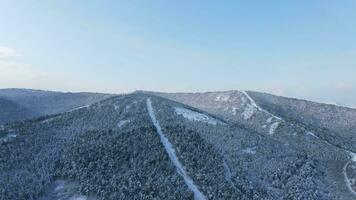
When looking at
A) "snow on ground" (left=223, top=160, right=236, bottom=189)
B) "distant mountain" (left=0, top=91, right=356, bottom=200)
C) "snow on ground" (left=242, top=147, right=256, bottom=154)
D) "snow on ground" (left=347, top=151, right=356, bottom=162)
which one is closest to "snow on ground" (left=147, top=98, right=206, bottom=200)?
"distant mountain" (left=0, top=91, right=356, bottom=200)

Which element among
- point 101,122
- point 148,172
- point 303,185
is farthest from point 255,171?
point 101,122

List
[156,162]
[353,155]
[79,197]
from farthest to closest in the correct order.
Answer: [353,155] < [156,162] < [79,197]

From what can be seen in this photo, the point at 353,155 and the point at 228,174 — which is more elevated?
the point at 228,174

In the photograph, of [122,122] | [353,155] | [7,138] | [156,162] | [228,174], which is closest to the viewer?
[156,162]

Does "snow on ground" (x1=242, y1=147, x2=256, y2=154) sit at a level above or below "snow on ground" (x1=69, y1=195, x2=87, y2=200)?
above

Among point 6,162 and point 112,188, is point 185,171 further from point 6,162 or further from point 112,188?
point 6,162

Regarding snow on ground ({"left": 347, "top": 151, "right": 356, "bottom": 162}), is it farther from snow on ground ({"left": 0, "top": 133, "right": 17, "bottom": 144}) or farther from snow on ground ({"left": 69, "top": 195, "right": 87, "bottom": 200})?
snow on ground ({"left": 0, "top": 133, "right": 17, "bottom": 144})

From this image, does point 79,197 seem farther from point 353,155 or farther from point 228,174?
point 353,155

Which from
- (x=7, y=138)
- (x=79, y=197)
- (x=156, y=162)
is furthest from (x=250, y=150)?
(x=7, y=138)
